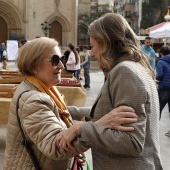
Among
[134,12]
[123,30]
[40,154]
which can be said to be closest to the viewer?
[123,30]

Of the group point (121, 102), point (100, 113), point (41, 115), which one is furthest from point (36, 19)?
point (121, 102)

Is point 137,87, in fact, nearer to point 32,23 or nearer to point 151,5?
point 32,23

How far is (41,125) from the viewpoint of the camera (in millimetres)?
1863

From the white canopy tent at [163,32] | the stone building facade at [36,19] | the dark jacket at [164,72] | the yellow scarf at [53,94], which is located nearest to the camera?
the yellow scarf at [53,94]

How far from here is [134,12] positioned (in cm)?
6806

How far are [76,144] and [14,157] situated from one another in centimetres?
43

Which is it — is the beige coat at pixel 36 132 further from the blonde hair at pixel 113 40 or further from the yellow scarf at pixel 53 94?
the blonde hair at pixel 113 40

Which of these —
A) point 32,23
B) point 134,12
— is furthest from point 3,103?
point 134,12

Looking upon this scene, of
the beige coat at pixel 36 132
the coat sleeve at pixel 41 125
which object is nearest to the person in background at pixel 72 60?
the beige coat at pixel 36 132

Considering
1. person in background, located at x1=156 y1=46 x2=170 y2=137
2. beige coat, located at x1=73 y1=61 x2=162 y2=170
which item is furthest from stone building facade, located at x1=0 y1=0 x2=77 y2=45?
beige coat, located at x1=73 y1=61 x2=162 y2=170

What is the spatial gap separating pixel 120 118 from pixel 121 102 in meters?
0.07

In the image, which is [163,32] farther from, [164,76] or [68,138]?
[68,138]

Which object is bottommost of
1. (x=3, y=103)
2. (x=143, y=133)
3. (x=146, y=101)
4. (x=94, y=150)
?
(x=3, y=103)

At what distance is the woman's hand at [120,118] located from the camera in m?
1.66
